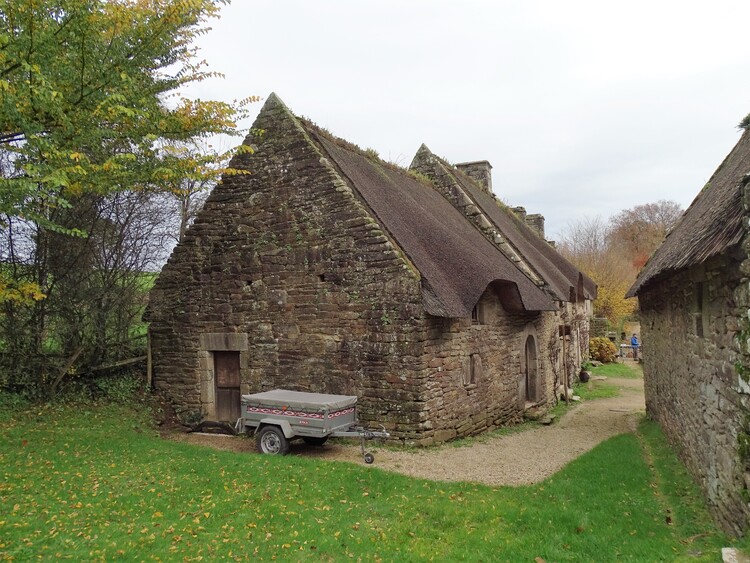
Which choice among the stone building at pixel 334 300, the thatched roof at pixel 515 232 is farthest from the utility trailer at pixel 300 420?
the thatched roof at pixel 515 232

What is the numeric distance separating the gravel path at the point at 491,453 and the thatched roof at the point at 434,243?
2538 mm

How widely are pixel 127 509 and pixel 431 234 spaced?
7925 millimetres

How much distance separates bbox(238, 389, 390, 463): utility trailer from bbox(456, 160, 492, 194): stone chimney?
14677 millimetres

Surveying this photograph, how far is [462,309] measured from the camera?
1009 centimetres

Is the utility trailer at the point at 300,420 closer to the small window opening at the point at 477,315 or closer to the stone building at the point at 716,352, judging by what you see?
the small window opening at the point at 477,315

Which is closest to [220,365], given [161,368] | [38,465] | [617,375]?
[161,368]

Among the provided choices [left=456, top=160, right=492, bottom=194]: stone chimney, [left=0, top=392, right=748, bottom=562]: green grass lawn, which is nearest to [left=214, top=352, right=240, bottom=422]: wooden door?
[left=0, top=392, right=748, bottom=562]: green grass lawn

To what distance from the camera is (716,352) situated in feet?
20.6

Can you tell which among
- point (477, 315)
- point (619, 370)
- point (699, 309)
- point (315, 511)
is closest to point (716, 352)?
point (699, 309)

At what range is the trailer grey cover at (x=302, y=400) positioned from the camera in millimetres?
9192

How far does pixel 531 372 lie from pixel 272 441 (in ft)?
28.4

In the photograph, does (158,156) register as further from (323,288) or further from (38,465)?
(38,465)

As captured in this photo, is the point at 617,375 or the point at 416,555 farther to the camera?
the point at 617,375

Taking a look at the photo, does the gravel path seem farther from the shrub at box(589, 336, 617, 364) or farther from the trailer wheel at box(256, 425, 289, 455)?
the shrub at box(589, 336, 617, 364)
